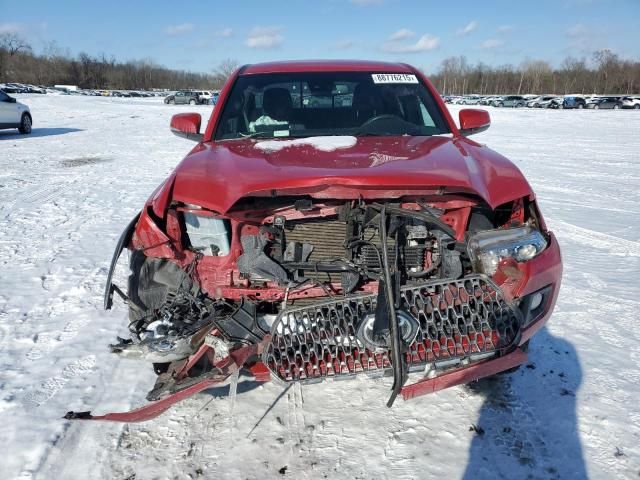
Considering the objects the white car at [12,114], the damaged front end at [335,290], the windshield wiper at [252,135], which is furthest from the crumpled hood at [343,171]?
the white car at [12,114]

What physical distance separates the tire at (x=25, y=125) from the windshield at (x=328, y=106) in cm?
1572

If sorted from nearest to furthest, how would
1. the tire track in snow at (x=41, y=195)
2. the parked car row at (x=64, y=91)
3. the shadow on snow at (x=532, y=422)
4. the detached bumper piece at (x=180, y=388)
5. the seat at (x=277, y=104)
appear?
the detached bumper piece at (x=180, y=388) → the shadow on snow at (x=532, y=422) → the seat at (x=277, y=104) → the tire track in snow at (x=41, y=195) → the parked car row at (x=64, y=91)

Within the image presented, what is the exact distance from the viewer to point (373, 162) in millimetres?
2430

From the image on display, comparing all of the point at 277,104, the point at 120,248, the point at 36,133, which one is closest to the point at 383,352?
the point at 120,248

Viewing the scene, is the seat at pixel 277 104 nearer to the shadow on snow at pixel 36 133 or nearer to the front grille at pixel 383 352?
the front grille at pixel 383 352

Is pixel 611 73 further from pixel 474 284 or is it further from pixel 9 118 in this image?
pixel 474 284

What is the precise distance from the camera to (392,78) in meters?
3.91

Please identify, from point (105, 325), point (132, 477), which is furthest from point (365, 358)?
point (105, 325)

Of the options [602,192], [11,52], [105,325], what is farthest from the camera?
[11,52]

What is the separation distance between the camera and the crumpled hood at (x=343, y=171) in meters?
2.19

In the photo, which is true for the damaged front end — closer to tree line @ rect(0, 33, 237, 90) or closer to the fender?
the fender

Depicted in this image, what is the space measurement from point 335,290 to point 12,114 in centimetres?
1723

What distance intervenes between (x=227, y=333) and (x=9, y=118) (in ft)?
55.7

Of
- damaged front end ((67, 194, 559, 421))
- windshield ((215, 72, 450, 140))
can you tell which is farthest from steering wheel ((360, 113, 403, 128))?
damaged front end ((67, 194, 559, 421))
